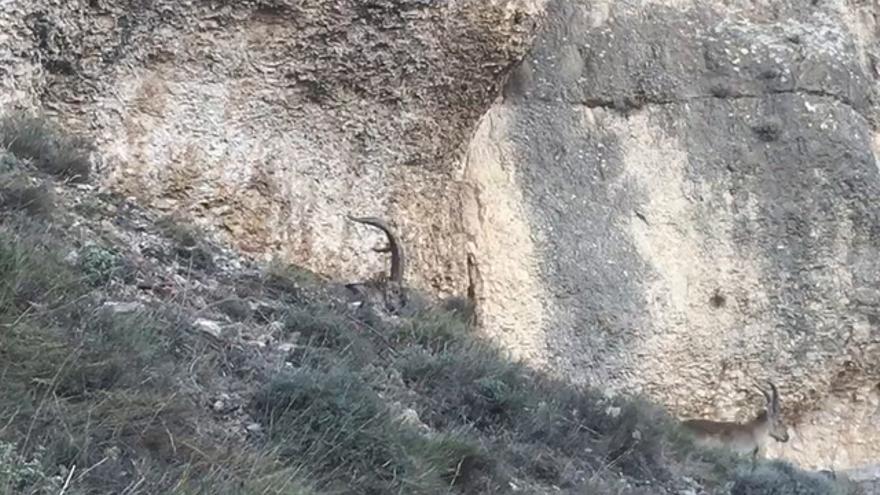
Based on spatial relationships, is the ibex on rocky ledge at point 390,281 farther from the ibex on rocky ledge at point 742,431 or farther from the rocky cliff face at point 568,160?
the ibex on rocky ledge at point 742,431

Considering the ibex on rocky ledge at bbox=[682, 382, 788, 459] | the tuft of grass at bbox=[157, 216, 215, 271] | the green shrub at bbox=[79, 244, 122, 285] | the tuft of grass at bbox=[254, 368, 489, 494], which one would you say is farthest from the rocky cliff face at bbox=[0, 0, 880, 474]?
the tuft of grass at bbox=[254, 368, 489, 494]

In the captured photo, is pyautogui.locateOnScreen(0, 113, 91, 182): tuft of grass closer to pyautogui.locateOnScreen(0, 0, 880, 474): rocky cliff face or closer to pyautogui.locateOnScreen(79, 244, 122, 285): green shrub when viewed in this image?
pyautogui.locateOnScreen(0, 0, 880, 474): rocky cliff face

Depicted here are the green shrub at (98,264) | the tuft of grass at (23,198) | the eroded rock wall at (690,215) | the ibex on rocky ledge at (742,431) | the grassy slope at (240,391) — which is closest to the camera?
the grassy slope at (240,391)

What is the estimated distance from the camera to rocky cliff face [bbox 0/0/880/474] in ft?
30.0

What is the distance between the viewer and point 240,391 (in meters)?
4.57

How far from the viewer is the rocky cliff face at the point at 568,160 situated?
9133 mm

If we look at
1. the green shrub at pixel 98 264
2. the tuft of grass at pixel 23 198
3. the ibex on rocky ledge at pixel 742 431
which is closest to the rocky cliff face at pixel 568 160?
the ibex on rocky ledge at pixel 742 431

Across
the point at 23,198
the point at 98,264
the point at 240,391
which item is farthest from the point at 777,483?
the point at 23,198

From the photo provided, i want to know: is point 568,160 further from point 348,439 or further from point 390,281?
point 348,439

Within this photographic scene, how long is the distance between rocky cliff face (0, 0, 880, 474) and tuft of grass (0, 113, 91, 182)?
843 mm

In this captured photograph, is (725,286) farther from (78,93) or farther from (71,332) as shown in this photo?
(71,332)

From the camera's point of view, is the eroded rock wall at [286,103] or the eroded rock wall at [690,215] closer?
the eroded rock wall at [286,103]

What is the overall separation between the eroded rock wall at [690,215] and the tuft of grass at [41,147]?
16.5 ft

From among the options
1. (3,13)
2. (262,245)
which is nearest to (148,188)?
(262,245)
